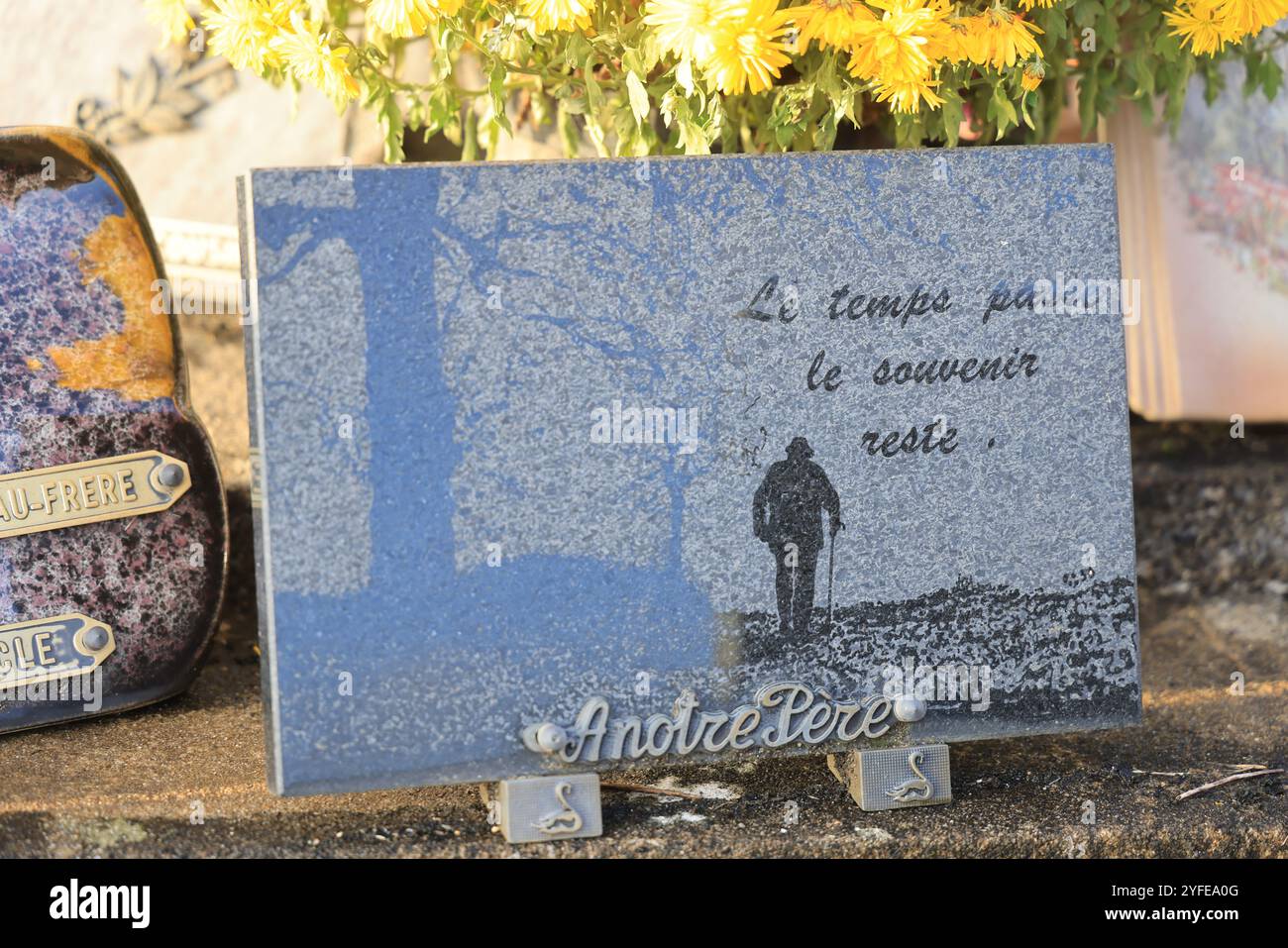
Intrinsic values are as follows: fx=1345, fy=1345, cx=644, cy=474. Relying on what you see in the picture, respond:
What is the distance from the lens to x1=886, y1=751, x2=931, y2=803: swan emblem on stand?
216 cm

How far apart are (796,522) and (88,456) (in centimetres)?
127

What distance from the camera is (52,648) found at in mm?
2377

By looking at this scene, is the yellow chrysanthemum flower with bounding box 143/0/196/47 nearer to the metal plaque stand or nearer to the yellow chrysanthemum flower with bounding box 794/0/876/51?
the yellow chrysanthemum flower with bounding box 794/0/876/51

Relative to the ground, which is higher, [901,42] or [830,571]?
[901,42]

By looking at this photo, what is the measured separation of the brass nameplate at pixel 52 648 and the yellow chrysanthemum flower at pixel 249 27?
103 cm

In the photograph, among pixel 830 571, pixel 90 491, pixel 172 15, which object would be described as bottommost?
pixel 830 571

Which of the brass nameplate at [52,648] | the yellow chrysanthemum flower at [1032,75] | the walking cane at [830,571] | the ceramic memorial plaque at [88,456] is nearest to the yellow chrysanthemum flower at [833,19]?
the yellow chrysanthemum flower at [1032,75]

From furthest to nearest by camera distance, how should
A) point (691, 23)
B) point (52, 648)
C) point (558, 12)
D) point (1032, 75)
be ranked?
point (52, 648)
point (1032, 75)
point (558, 12)
point (691, 23)

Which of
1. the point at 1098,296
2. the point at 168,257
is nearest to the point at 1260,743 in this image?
the point at 1098,296

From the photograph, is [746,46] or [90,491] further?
[90,491]

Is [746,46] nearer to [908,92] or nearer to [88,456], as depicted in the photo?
[908,92]

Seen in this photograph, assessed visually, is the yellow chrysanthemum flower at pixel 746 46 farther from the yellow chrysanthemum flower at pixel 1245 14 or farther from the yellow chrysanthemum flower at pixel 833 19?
the yellow chrysanthemum flower at pixel 1245 14

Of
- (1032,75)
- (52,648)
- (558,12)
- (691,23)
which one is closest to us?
(691,23)

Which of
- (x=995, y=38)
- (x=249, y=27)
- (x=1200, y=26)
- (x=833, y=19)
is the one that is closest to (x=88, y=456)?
(x=249, y=27)
